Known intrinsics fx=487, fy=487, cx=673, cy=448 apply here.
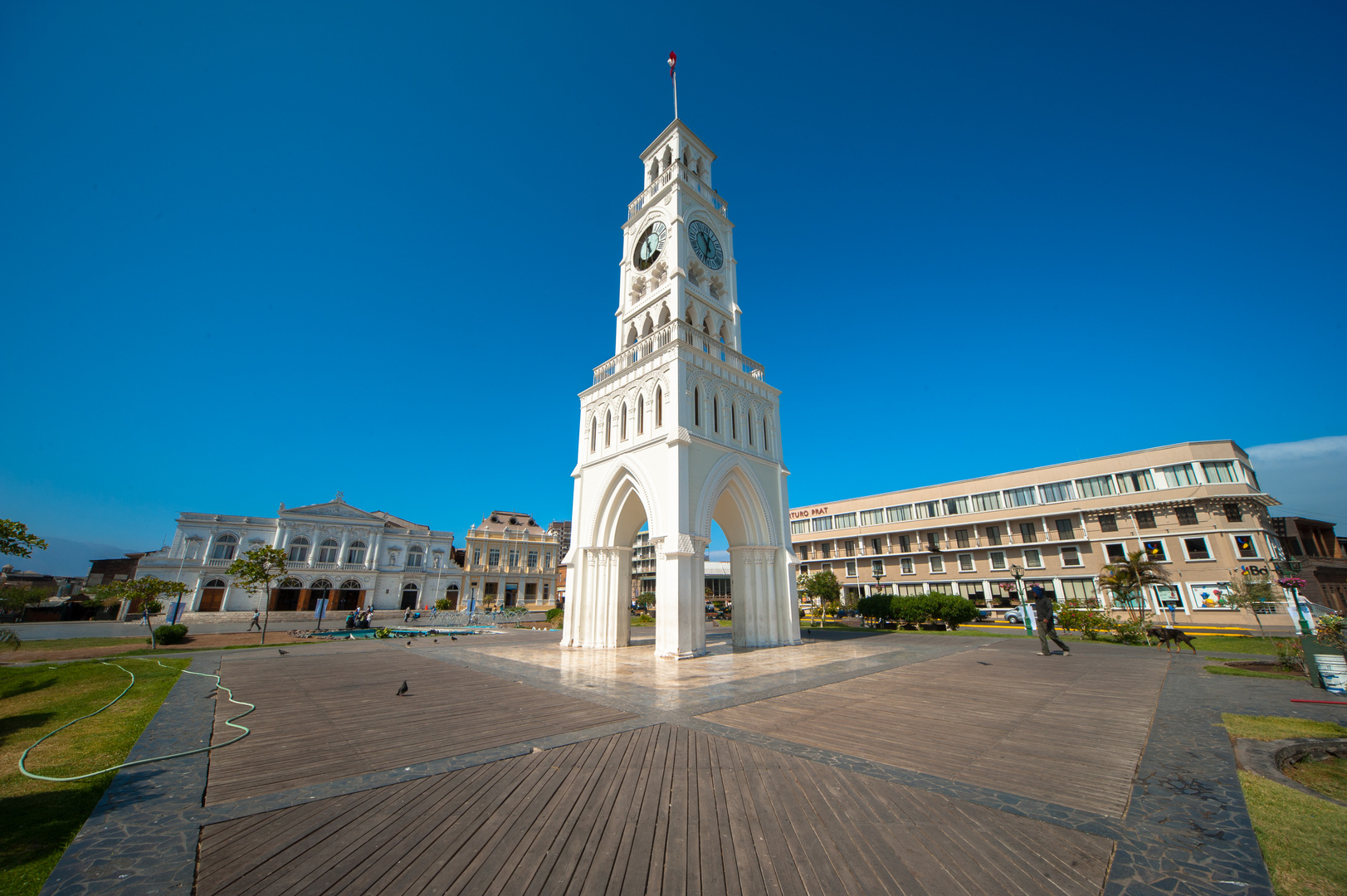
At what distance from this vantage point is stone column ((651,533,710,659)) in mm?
15156

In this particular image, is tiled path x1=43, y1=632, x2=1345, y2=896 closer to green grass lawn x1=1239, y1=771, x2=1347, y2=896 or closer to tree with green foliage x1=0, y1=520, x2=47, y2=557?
green grass lawn x1=1239, y1=771, x2=1347, y2=896

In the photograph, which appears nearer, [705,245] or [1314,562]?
[705,245]

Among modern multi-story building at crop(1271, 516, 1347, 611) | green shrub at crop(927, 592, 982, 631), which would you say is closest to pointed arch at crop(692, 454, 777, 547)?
green shrub at crop(927, 592, 982, 631)

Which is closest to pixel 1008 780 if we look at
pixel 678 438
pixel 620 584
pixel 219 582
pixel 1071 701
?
pixel 1071 701

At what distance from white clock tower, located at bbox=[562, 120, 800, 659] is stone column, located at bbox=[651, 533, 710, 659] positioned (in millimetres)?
43

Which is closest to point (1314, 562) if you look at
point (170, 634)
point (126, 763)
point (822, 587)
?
point (822, 587)

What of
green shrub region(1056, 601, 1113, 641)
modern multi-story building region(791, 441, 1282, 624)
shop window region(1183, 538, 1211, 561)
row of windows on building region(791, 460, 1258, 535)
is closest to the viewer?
green shrub region(1056, 601, 1113, 641)

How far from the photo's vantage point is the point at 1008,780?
5.03m

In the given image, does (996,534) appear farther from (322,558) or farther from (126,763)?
(322,558)

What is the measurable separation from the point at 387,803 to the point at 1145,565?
33794 millimetres

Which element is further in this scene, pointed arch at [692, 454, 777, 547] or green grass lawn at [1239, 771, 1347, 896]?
pointed arch at [692, 454, 777, 547]

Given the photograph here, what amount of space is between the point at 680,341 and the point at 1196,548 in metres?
40.0

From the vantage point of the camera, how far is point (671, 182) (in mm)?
21844

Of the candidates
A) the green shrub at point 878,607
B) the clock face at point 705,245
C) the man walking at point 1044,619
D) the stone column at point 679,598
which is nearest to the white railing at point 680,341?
the clock face at point 705,245
